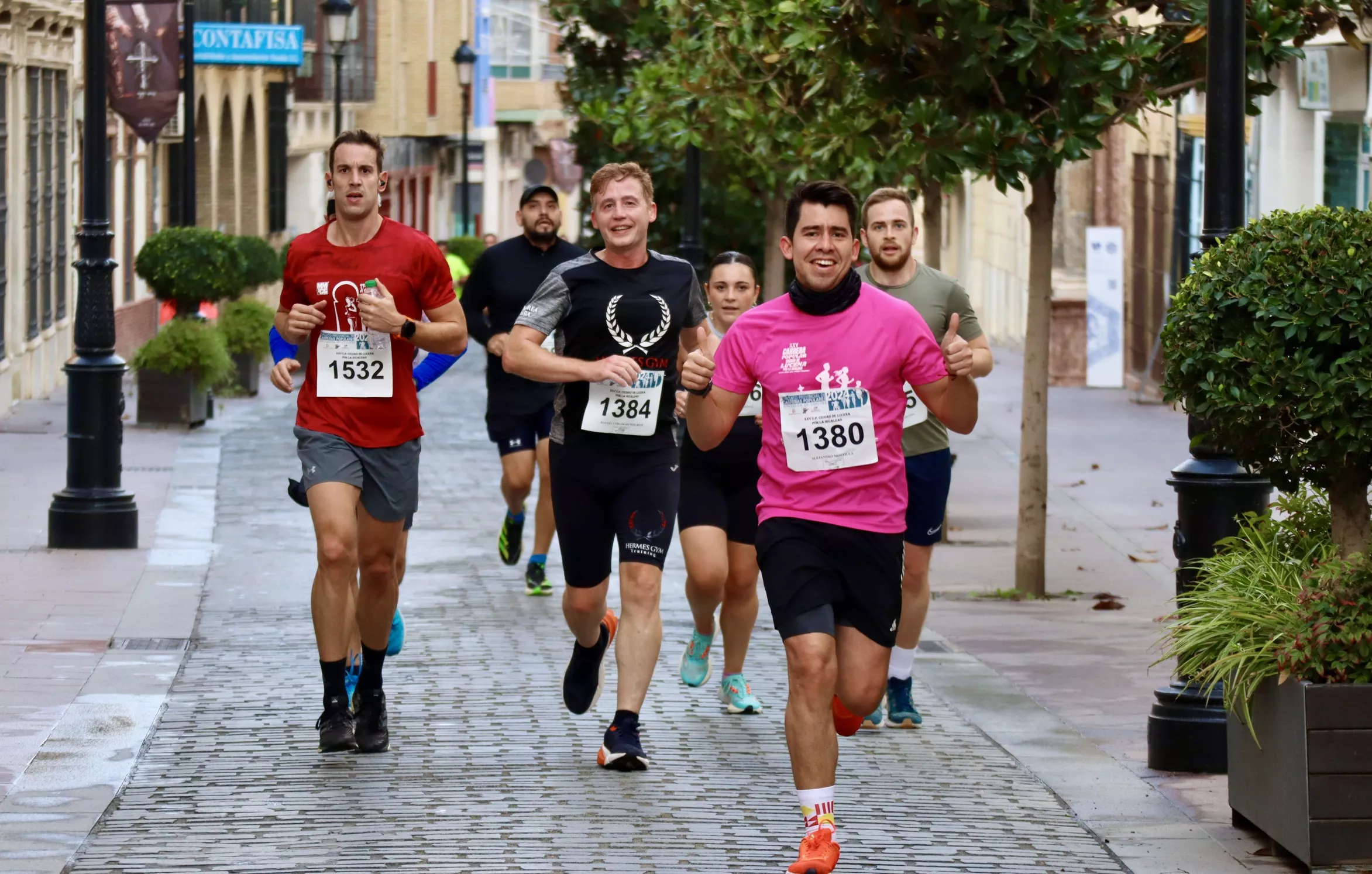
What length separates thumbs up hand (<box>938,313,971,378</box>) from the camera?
19.6ft

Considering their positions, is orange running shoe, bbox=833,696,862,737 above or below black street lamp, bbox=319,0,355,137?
below

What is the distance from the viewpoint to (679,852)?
6.30 meters

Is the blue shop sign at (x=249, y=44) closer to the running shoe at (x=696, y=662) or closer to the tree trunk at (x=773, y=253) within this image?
the tree trunk at (x=773, y=253)

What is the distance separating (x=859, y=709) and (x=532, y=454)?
19.4 feet

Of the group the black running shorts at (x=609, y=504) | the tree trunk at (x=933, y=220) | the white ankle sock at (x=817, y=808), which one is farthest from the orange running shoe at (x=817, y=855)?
the tree trunk at (x=933, y=220)

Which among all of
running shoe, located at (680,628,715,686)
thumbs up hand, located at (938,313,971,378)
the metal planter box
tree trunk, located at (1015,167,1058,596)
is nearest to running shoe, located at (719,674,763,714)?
running shoe, located at (680,628,715,686)

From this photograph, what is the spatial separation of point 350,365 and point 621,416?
2.99ft

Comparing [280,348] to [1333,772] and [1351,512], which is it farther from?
[1333,772]

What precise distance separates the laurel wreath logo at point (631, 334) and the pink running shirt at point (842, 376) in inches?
51.1

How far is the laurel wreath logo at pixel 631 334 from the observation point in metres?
7.55

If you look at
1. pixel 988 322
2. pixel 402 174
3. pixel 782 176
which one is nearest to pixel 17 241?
pixel 782 176

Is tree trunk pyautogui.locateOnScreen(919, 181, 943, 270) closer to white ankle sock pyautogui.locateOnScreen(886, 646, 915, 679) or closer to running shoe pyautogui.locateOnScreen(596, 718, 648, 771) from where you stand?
white ankle sock pyautogui.locateOnScreen(886, 646, 915, 679)

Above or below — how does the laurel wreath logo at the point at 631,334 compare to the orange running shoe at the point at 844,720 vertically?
above

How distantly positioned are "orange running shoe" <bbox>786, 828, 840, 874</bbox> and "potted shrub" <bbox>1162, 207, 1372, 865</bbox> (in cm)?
121
